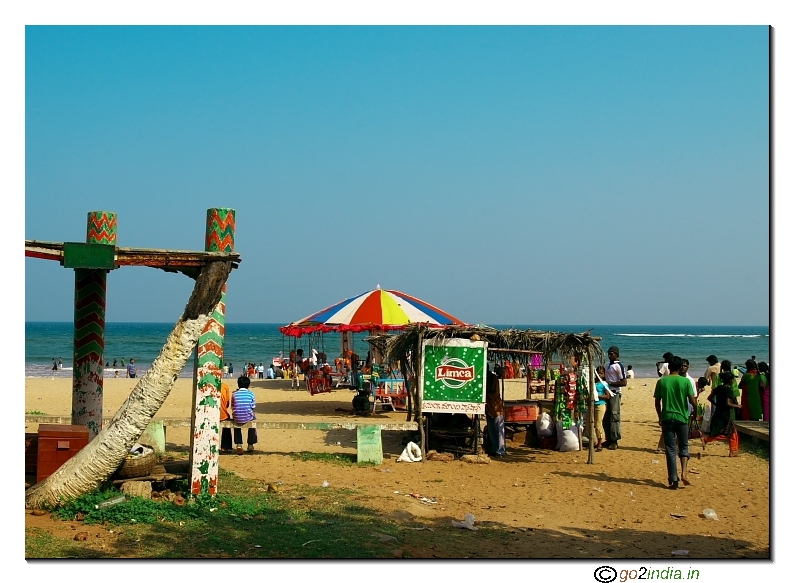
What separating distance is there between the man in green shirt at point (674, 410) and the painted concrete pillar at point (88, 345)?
23.6ft

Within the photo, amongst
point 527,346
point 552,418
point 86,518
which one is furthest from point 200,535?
point 552,418

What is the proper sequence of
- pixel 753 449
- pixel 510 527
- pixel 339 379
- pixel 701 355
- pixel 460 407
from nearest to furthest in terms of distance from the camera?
pixel 510 527 → pixel 460 407 → pixel 753 449 → pixel 339 379 → pixel 701 355

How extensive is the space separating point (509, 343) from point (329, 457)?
3.35m

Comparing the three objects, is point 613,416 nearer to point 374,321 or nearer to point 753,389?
point 753,389

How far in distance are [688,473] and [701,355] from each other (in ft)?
203

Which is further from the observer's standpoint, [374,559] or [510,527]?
[510,527]

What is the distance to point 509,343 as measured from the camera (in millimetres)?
12859

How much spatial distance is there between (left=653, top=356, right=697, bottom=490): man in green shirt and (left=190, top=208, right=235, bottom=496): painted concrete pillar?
18.2 ft

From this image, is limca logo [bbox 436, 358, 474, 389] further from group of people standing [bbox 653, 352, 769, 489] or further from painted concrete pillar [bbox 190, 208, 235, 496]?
painted concrete pillar [bbox 190, 208, 235, 496]

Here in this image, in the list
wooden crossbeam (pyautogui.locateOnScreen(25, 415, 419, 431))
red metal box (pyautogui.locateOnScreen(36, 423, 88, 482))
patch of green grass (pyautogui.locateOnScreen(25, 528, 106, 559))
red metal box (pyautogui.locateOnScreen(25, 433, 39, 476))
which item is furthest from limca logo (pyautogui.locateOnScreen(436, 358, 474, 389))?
patch of green grass (pyautogui.locateOnScreen(25, 528, 106, 559))

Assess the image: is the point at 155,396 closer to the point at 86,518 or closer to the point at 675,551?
the point at 86,518

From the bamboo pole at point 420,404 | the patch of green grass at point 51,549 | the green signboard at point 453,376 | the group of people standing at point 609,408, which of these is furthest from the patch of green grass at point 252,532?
the group of people standing at point 609,408

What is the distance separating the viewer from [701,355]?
6944 cm

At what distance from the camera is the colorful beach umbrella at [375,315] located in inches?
695
